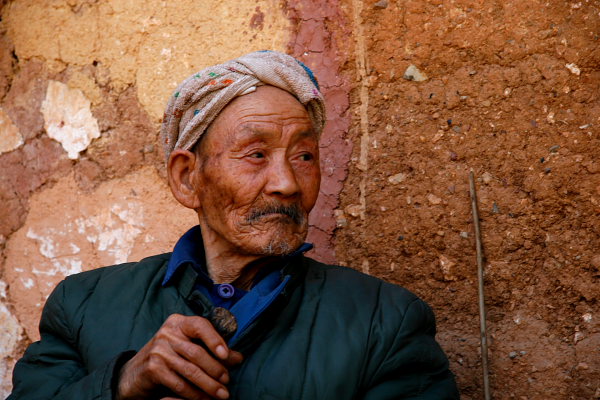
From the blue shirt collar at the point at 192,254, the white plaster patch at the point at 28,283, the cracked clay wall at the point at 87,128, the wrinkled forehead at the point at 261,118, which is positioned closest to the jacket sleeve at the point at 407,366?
the blue shirt collar at the point at 192,254

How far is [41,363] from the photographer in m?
2.15

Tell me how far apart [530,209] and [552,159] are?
7.4 inches

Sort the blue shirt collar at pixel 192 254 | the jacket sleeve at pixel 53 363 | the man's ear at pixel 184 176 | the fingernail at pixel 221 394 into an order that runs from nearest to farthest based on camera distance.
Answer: the fingernail at pixel 221 394 < the jacket sleeve at pixel 53 363 < the blue shirt collar at pixel 192 254 < the man's ear at pixel 184 176

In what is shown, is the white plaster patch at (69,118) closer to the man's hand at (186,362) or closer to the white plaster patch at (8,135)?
the white plaster patch at (8,135)

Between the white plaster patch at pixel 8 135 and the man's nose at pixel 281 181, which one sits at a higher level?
the man's nose at pixel 281 181

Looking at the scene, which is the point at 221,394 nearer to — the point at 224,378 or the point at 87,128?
the point at 224,378

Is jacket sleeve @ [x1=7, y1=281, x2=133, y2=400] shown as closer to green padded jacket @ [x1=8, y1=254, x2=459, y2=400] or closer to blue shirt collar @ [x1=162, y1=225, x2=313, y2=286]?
green padded jacket @ [x1=8, y1=254, x2=459, y2=400]

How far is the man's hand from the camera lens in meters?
1.75

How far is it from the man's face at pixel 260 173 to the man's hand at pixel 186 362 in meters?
0.40

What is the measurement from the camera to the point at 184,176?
2330mm

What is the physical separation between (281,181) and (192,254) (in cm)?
43

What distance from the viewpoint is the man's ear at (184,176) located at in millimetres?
2275

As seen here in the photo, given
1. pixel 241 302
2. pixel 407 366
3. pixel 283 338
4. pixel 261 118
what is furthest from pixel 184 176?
pixel 407 366

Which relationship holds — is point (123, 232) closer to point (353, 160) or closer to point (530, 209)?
point (353, 160)
